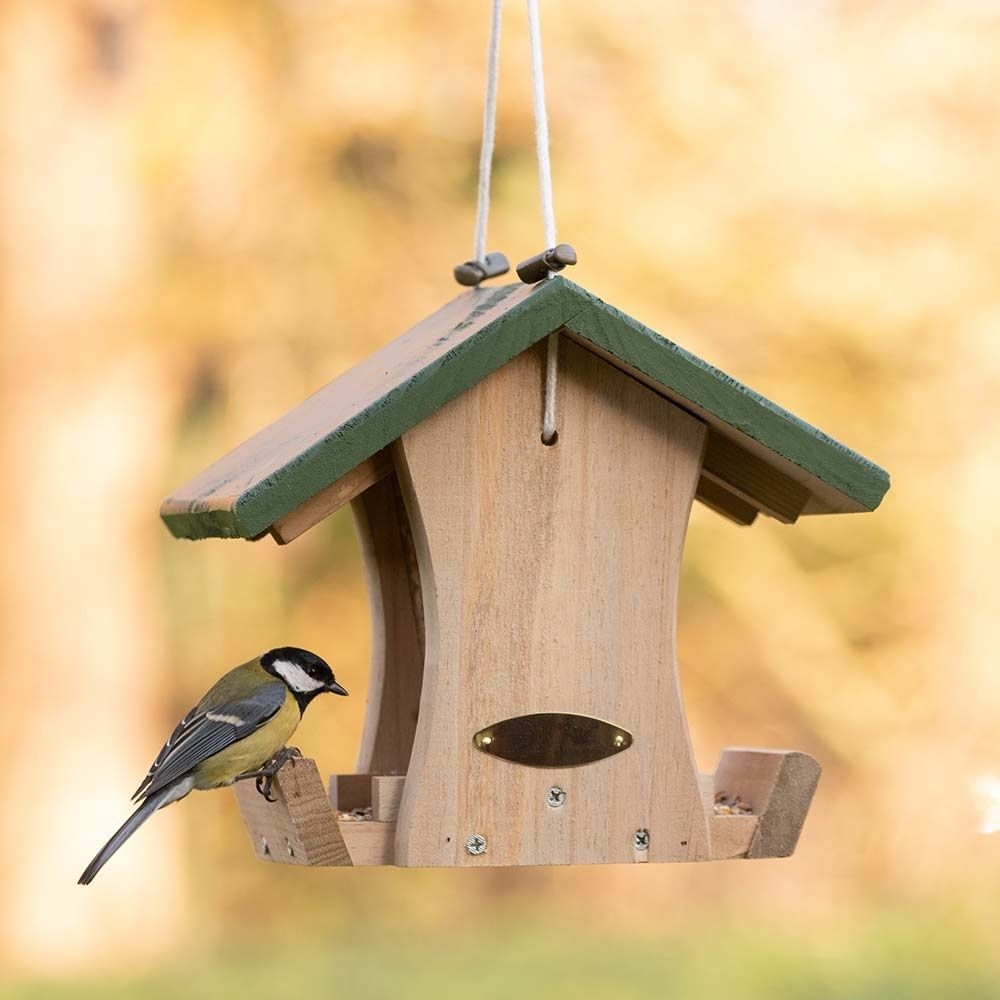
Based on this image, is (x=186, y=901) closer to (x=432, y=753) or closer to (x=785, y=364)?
(x=785, y=364)

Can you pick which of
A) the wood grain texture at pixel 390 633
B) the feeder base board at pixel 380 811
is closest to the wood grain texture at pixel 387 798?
the feeder base board at pixel 380 811

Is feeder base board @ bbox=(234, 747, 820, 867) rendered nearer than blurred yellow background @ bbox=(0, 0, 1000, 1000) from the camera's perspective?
Yes

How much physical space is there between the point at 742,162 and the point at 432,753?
5.93 m

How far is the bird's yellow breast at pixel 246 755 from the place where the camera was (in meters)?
2.53

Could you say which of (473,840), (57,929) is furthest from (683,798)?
(57,929)

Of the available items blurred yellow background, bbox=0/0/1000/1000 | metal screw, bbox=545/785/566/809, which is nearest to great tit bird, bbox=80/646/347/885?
metal screw, bbox=545/785/566/809

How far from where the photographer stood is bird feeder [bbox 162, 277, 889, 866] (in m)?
2.34

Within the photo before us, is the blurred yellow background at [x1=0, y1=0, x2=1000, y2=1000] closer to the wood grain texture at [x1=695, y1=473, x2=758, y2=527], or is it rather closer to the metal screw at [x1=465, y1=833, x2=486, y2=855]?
the wood grain texture at [x1=695, y1=473, x2=758, y2=527]

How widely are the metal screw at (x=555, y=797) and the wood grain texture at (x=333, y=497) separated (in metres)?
0.50

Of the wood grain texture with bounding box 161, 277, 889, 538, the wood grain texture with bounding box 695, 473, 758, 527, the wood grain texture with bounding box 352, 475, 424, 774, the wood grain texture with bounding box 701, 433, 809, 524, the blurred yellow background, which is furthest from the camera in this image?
the blurred yellow background

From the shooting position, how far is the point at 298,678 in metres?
2.68

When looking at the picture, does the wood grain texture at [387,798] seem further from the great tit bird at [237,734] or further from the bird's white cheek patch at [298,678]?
the bird's white cheek patch at [298,678]

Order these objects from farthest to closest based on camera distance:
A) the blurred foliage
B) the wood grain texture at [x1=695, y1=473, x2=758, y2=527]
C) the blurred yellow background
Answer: the blurred yellow background, the blurred foliage, the wood grain texture at [x1=695, y1=473, x2=758, y2=527]

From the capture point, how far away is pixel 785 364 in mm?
7816
